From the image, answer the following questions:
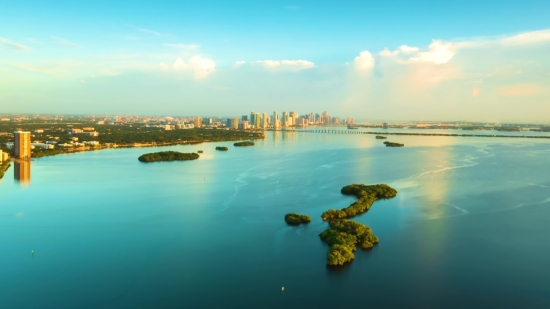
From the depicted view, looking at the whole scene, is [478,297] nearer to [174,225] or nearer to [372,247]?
[372,247]

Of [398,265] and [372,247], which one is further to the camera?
[372,247]

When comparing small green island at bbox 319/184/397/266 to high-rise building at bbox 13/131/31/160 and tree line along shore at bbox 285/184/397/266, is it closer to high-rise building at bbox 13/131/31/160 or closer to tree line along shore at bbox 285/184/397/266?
tree line along shore at bbox 285/184/397/266

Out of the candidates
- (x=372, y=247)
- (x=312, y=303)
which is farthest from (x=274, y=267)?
(x=372, y=247)

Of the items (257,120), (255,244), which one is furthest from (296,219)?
(257,120)

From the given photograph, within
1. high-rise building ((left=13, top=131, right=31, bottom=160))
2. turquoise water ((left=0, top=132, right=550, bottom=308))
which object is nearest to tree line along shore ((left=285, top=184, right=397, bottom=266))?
turquoise water ((left=0, top=132, right=550, bottom=308))

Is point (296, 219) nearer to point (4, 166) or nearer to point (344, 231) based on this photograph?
point (344, 231)

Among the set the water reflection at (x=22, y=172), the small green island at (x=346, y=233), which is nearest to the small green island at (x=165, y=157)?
the water reflection at (x=22, y=172)

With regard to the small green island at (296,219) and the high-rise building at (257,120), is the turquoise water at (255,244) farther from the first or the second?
the high-rise building at (257,120)
